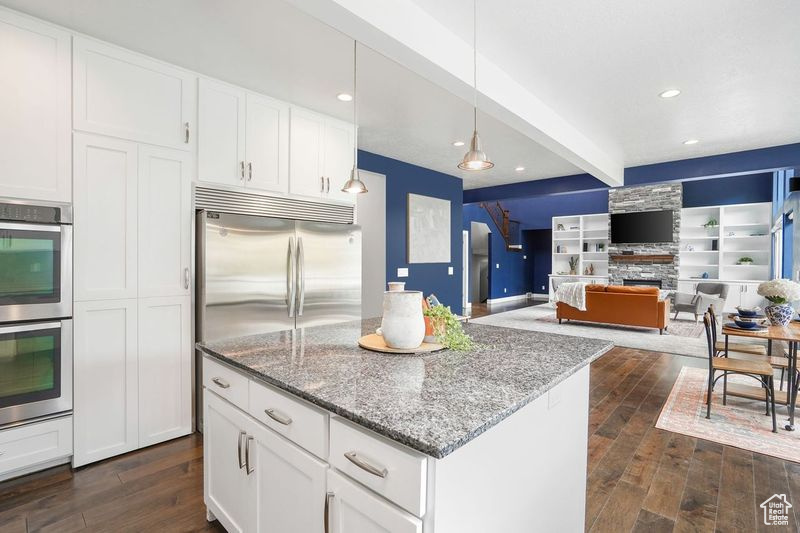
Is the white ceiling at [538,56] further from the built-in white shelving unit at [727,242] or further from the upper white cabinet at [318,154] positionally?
the built-in white shelving unit at [727,242]

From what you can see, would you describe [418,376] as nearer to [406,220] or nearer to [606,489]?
[606,489]

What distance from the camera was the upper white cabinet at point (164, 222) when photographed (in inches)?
101

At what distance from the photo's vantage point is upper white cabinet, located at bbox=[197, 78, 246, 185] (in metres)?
2.81

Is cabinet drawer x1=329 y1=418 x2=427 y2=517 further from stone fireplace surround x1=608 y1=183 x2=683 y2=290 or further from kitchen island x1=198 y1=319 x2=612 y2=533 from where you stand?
stone fireplace surround x1=608 y1=183 x2=683 y2=290

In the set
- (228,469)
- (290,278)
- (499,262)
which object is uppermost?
(499,262)

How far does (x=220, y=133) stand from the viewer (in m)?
2.90

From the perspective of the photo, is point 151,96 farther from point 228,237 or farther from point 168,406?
point 168,406

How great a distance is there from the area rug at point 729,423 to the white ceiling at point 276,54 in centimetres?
302

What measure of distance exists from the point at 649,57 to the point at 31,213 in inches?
159

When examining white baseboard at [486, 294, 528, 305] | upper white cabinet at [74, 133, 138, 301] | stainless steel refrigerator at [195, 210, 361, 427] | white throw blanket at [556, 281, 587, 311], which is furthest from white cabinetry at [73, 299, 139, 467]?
white baseboard at [486, 294, 528, 305]

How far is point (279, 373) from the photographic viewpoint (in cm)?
133

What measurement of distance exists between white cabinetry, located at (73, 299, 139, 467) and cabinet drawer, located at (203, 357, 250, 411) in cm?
110

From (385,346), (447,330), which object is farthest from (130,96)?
(447,330)

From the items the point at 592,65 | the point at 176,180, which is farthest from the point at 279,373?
the point at 592,65
